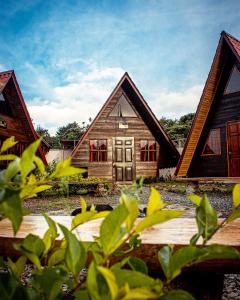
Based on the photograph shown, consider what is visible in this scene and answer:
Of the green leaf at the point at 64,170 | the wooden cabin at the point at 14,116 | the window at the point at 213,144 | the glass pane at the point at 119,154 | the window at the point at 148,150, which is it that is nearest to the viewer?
the green leaf at the point at 64,170

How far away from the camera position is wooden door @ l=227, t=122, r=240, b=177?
12656 millimetres

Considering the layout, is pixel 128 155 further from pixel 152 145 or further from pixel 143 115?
pixel 143 115

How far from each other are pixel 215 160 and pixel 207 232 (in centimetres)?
1376

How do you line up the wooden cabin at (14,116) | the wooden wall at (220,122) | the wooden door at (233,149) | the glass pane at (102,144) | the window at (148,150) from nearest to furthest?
the wooden door at (233,149), the wooden wall at (220,122), the wooden cabin at (14,116), the glass pane at (102,144), the window at (148,150)

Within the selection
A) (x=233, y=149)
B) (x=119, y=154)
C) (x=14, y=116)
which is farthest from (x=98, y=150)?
(x=233, y=149)

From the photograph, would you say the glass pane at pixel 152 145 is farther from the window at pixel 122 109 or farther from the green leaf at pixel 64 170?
the green leaf at pixel 64 170

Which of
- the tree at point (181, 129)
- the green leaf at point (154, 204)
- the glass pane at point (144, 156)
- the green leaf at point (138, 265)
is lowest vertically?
the green leaf at point (138, 265)

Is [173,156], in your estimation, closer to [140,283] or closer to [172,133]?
[140,283]

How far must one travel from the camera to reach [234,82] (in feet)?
42.4

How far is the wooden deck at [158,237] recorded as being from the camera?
2.87 ft

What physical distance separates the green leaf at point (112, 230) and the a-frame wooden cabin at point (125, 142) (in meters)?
16.3

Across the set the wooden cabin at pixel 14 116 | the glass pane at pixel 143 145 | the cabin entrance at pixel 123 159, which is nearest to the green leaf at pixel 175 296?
the wooden cabin at pixel 14 116

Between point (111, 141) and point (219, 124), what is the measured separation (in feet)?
21.9

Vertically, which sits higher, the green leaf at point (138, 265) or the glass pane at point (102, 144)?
the glass pane at point (102, 144)
